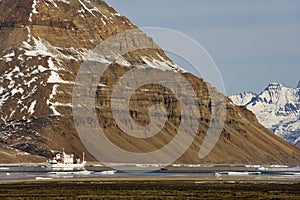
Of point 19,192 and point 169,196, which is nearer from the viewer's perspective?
point 169,196

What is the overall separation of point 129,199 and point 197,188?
89.3ft

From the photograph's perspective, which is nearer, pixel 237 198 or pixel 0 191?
pixel 237 198

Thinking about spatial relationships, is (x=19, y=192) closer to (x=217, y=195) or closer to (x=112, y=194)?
(x=112, y=194)

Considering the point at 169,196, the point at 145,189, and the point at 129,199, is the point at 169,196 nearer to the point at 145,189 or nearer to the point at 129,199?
the point at 129,199

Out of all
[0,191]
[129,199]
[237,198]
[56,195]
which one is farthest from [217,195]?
[0,191]

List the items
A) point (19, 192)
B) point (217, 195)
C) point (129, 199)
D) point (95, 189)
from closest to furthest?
point (129, 199) → point (217, 195) → point (19, 192) → point (95, 189)

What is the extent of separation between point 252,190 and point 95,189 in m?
22.7

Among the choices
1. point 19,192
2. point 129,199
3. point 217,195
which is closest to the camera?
point 129,199

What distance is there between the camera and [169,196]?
10750 centimetres

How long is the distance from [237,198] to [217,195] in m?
6.09

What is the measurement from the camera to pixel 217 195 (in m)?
110

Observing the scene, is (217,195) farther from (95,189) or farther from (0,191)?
(0,191)

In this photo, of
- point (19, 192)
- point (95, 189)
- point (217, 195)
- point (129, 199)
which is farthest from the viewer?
point (95, 189)

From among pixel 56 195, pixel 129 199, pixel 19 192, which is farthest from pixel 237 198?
pixel 19 192
